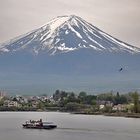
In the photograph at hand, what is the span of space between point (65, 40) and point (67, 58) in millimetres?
5721

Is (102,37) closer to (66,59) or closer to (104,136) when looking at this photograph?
(66,59)

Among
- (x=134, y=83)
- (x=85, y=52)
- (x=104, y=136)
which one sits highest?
(x=85, y=52)

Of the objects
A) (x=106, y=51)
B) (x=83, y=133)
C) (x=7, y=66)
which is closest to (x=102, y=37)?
(x=106, y=51)

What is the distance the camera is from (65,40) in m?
182

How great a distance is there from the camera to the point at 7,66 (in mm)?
185250

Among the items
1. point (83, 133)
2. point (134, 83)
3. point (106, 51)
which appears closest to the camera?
point (83, 133)

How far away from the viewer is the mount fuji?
17688 centimetres

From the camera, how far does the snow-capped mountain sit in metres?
179

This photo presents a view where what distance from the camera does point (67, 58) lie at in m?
182

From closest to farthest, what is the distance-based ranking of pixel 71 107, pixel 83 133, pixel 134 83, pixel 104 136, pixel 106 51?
1. pixel 104 136
2. pixel 83 133
3. pixel 71 107
4. pixel 134 83
5. pixel 106 51

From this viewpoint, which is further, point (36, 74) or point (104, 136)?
point (36, 74)

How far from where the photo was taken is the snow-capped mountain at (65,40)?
589 feet

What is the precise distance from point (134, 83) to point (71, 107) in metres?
93.3

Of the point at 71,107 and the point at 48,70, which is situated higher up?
the point at 48,70
